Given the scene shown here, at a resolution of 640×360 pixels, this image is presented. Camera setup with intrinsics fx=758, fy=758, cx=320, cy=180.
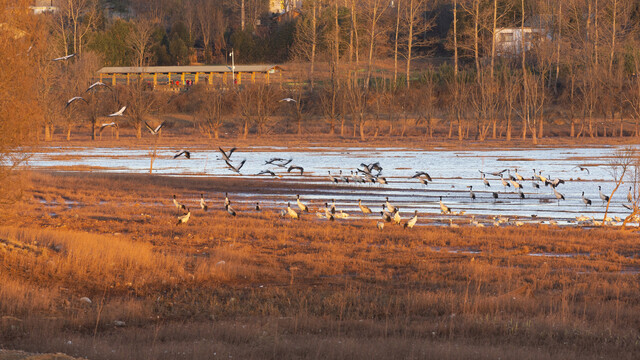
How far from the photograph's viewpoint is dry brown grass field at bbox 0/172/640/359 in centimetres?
917

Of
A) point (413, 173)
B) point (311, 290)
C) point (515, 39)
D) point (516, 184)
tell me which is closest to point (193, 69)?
point (515, 39)

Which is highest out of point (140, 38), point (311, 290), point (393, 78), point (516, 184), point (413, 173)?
point (140, 38)

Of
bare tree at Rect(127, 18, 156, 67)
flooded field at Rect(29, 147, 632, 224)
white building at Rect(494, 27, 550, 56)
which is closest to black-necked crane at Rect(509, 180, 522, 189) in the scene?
flooded field at Rect(29, 147, 632, 224)

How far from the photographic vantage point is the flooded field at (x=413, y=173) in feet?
86.3

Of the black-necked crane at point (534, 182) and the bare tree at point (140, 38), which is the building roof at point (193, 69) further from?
the black-necked crane at point (534, 182)

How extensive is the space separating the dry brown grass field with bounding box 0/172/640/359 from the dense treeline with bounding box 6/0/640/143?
36945mm

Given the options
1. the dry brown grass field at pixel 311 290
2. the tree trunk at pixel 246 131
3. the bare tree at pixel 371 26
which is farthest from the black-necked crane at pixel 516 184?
the bare tree at pixel 371 26

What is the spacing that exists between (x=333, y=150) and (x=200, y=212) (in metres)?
29.5

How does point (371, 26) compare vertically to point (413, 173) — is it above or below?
above

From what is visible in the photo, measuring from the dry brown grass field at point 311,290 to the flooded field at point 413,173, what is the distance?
5.10 meters

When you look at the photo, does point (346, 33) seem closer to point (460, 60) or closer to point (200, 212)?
point (460, 60)

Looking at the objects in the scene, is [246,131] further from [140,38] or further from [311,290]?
[311,290]

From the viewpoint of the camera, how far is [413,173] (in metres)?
38.0

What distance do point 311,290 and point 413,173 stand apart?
2581cm
